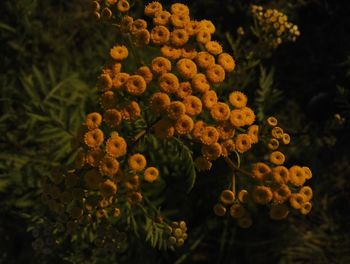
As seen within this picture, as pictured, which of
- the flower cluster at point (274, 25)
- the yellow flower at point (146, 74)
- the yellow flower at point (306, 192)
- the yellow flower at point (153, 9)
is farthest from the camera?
the flower cluster at point (274, 25)

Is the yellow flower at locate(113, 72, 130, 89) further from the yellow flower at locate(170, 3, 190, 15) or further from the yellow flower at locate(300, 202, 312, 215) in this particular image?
the yellow flower at locate(300, 202, 312, 215)

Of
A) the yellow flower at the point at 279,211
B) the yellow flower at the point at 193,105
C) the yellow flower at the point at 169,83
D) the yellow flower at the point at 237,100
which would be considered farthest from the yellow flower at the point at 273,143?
the yellow flower at the point at 169,83

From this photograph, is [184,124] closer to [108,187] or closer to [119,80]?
[119,80]

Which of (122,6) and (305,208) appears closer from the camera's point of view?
(305,208)

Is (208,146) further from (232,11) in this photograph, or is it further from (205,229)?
(232,11)

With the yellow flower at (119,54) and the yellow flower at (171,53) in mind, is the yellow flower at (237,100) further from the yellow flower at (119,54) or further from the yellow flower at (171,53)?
the yellow flower at (119,54)

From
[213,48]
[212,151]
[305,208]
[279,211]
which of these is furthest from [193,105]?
[305,208]
